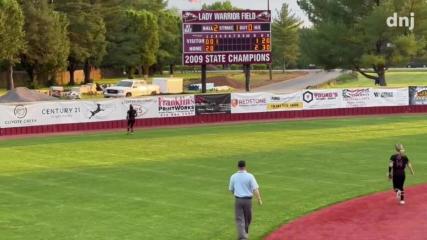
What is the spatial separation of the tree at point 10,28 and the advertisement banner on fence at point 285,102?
117 ft

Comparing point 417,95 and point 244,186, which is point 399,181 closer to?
point 244,186

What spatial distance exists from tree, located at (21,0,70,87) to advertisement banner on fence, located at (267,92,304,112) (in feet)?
132

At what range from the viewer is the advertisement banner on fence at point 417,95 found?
4709cm

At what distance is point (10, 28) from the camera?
70062 millimetres

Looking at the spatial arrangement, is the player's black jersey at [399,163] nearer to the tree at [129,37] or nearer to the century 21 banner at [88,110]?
the century 21 banner at [88,110]

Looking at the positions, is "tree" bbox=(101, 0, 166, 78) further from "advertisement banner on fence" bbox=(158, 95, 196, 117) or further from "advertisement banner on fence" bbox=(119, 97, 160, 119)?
"advertisement banner on fence" bbox=(119, 97, 160, 119)

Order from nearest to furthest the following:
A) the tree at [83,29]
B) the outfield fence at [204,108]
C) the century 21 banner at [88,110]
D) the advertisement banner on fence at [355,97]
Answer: the century 21 banner at [88,110]
the outfield fence at [204,108]
the advertisement banner on fence at [355,97]
the tree at [83,29]

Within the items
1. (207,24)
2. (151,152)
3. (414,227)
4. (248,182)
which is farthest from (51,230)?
(207,24)

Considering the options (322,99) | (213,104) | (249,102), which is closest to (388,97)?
(322,99)

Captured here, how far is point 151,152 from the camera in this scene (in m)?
28.7

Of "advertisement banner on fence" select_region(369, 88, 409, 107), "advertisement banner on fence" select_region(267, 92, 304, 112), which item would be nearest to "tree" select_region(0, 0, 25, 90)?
"advertisement banner on fence" select_region(267, 92, 304, 112)

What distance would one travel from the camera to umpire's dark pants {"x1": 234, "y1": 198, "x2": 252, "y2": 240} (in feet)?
43.3

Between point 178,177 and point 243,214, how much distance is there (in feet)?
29.2

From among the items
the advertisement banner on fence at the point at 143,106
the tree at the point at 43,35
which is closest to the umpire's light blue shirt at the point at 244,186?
the advertisement banner on fence at the point at 143,106
